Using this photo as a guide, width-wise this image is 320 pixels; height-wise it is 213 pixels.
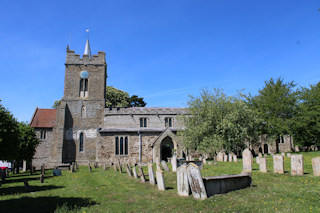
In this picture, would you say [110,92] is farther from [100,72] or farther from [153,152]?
[153,152]

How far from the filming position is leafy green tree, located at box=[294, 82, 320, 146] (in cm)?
3217

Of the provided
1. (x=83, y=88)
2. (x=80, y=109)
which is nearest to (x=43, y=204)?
(x=80, y=109)

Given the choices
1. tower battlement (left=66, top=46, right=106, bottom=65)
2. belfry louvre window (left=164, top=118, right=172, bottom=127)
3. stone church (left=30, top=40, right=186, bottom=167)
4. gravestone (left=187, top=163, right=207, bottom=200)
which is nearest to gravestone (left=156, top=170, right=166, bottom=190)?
gravestone (left=187, top=163, right=207, bottom=200)

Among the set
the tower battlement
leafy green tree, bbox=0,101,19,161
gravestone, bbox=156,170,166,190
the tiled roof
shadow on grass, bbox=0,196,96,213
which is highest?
the tower battlement

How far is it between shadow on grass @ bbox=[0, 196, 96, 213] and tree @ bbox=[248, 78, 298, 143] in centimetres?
3003

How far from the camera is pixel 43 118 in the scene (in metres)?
34.6

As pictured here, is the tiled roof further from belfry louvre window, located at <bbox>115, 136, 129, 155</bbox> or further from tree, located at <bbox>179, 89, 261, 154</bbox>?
tree, located at <bbox>179, 89, 261, 154</bbox>

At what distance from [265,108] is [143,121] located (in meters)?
18.5

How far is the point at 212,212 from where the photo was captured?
6980 mm

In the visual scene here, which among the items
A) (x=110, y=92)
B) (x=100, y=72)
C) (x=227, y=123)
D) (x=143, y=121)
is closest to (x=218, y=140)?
(x=227, y=123)

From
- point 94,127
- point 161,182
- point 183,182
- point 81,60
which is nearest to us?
point 183,182

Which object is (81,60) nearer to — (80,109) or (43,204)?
(80,109)

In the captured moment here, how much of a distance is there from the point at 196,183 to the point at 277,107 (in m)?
30.3

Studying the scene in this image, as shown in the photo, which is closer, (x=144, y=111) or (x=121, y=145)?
(x=121, y=145)
